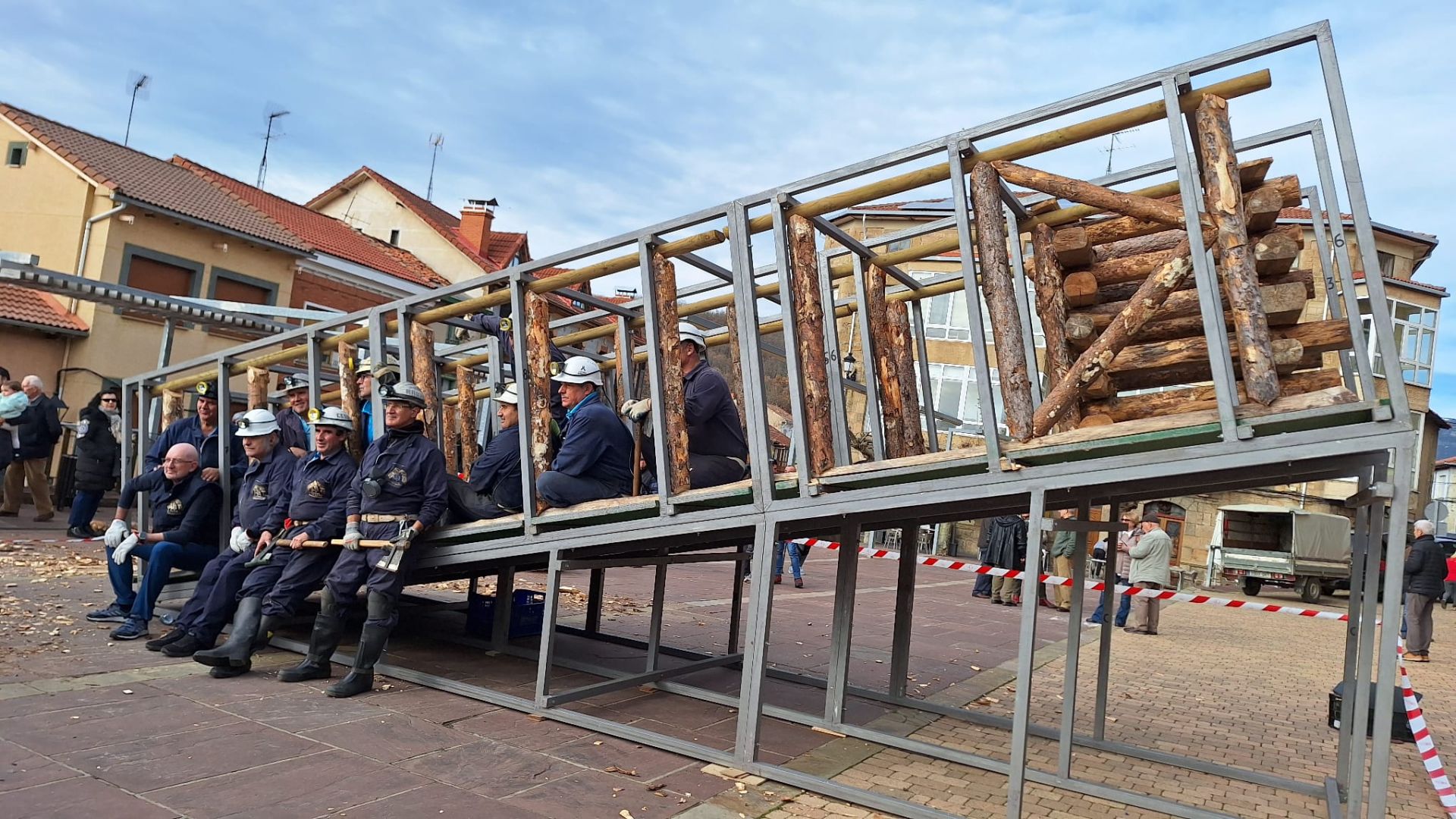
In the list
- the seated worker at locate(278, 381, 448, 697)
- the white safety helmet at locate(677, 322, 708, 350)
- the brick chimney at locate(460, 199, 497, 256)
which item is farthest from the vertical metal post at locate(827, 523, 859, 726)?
the brick chimney at locate(460, 199, 497, 256)

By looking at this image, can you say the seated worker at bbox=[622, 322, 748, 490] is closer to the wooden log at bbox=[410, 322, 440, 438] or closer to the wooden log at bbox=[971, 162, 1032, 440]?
the wooden log at bbox=[410, 322, 440, 438]

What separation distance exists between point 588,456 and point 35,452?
11.6 m

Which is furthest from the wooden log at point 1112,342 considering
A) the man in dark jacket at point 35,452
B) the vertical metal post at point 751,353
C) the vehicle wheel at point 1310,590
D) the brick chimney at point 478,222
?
the brick chimney at point 478,222

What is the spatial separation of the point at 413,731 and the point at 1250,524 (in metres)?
27.5

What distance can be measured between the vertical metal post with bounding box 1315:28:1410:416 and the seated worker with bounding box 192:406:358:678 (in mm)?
6093

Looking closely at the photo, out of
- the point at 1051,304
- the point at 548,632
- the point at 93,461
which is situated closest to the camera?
the point at 1051,304

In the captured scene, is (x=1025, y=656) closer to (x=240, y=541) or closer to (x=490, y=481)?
(x=490, y=481)

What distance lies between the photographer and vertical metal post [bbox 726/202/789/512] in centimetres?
575

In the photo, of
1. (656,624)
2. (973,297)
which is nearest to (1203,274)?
(973,297)

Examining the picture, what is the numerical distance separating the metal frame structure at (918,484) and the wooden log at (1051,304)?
11.3 inches

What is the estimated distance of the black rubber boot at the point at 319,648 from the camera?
6.78 metres

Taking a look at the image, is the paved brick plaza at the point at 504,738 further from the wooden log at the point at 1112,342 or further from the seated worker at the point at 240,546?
the wooden log at the point at 1112,342

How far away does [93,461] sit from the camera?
13250 millimetres

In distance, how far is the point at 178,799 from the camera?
441 cm
